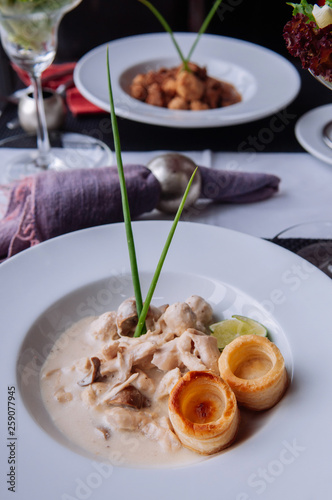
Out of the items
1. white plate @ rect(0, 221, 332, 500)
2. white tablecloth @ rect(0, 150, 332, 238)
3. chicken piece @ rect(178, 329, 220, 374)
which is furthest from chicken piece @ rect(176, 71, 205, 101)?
chicken piece @ rect(178, 329, 220, 374)

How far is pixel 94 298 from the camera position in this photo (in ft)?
4.83

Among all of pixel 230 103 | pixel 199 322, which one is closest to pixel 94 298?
pixel 199 322

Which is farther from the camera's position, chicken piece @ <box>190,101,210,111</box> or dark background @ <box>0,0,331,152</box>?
dark background @ <box>0,0,331,152</box>

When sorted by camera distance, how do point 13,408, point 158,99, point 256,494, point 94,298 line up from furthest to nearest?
1. point 158,99
2. point 94,298
3. point 13,408
4. point 256,494

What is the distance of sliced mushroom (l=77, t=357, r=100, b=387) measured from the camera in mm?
1228

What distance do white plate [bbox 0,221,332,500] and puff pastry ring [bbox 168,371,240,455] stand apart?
32 millimetres

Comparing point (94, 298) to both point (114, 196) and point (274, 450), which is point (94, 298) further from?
point (274, 450)

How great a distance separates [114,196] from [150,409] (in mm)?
730

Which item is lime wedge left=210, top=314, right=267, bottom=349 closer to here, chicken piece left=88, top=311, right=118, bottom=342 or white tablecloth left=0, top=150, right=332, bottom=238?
chicken piece left=88, top=311, right=118, bottom=342

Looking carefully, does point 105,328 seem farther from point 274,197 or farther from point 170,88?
point 170,88

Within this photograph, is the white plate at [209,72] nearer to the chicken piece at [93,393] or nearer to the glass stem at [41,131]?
the glass stem at [41,131]

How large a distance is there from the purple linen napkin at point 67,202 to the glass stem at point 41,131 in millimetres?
358

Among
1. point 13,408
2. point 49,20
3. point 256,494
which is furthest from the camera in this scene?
point 49,20

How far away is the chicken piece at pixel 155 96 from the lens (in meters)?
2.29
